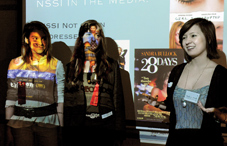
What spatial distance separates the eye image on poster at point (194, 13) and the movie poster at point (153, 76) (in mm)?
156

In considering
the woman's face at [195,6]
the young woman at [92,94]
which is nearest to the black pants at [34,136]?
the young woman at [92,94]

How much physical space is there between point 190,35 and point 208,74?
1.18 feet

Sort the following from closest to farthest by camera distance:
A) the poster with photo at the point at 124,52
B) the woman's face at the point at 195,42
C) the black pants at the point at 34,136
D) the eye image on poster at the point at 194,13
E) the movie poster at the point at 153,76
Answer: the woman's face at the point at 195,42 < the black pants at the point at 34,136 < the eye image on poster at the point at 194,13 < the movie poster at the point at 153,76 < the poster with photo at the point at 124,52

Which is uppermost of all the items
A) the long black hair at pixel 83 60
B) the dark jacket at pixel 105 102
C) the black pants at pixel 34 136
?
the long black hair at pixel 83 60

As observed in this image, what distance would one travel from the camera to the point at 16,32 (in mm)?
3547

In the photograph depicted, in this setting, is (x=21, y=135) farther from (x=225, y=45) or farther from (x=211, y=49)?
(x=225, y=45)

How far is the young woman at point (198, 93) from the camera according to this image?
6.53ft

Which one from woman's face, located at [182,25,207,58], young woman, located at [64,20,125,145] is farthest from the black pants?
woman's face, located at [182,25,207,58]

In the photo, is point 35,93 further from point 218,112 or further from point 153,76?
point 218,112

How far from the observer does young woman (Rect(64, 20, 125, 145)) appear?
2479 mm

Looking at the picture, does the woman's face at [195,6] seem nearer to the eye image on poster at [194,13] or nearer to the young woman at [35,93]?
the eye image on poster at [194,13]

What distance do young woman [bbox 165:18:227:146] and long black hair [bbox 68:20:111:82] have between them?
0.72 m

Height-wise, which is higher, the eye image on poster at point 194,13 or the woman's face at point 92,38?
the eye image on poster at point 194,13

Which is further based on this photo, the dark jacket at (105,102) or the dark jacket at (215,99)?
the dark jacket at (105,102)
